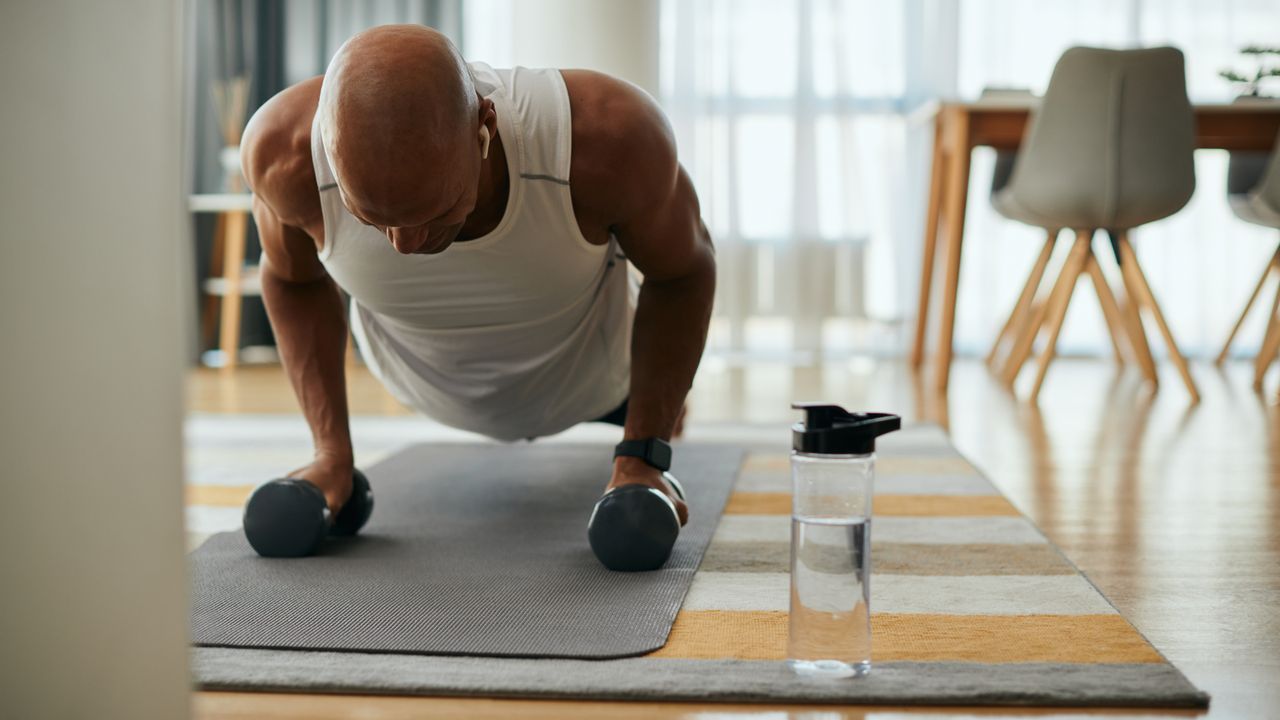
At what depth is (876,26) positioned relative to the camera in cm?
429

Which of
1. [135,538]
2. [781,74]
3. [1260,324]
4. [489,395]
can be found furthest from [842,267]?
[135,538]

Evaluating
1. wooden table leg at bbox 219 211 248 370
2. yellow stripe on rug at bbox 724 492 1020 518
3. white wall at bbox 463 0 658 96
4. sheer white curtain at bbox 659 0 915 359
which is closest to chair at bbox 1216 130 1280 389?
sheer white curtain at bbox 659 0 915 359

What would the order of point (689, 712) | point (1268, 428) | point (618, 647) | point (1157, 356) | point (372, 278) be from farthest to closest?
1. point (1157, 356)
2. point (1268, 428)
3. point (372, 278)
4. point (618, 647)
5. point (689, 712)

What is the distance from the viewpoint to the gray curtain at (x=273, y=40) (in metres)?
4.19

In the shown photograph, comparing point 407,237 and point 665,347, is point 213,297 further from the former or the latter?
point 407,237

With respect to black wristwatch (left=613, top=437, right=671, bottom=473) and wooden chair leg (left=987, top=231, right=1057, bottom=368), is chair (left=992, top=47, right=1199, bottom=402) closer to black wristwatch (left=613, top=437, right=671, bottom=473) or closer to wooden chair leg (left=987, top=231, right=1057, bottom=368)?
wooden chair leg (left=987, top=231, right=1057, bottom=368)

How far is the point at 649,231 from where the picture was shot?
120cm

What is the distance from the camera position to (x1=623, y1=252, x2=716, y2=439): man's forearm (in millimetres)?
1261

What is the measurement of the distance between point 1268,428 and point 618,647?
1894 millimetres

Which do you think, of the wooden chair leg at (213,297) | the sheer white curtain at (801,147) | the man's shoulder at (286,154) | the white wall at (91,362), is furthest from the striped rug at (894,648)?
the sheer white curtain at (801,147)

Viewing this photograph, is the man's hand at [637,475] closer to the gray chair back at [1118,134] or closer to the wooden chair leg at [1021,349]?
the gray chair back at [1118,134]

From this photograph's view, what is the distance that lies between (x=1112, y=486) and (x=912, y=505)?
1.17ft

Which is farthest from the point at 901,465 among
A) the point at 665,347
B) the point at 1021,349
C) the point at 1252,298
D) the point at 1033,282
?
the point at 1252,298

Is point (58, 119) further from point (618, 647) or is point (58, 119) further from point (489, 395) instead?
point (489, 395)
